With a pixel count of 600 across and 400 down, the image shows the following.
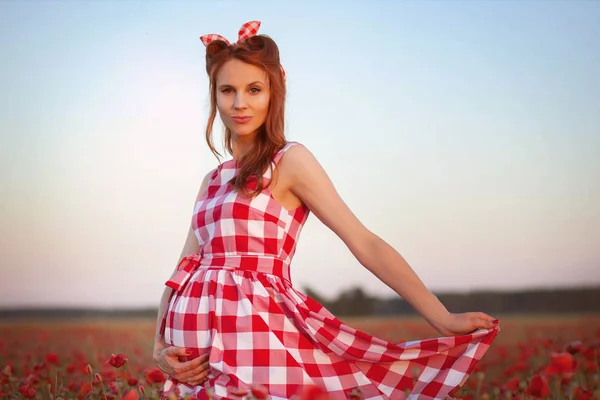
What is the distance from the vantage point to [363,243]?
2.24 metres

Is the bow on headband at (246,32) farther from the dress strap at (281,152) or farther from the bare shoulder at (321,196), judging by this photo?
the bare shoulder at (321,196)

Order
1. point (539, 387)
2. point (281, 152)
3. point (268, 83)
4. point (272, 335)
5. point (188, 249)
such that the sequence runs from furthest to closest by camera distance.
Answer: point (188, 249) → point (268, 83) → point (281, 152) → point (272, 335) → point (539, 387)

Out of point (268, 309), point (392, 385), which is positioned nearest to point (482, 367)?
point (392, 385)

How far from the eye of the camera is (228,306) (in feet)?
7.16

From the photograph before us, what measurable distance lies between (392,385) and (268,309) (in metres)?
0.45

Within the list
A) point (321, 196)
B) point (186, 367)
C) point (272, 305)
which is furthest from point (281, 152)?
point (186, 367)

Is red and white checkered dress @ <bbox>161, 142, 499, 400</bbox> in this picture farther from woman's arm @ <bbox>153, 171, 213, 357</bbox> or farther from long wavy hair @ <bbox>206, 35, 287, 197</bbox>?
woman's arm @ <bbox>153, 171, 213, 357</bbox>

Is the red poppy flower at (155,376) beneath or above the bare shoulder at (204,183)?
beneath

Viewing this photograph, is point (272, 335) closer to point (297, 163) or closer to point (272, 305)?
point (272, 305)

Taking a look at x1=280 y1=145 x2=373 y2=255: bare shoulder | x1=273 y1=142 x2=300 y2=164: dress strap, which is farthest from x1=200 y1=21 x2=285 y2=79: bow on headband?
x1=280 y1=145 x2=373 y2=255: bare shoulder

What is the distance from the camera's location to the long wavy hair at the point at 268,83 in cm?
239

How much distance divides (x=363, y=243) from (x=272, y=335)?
40cm

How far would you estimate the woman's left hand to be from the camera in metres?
2.13

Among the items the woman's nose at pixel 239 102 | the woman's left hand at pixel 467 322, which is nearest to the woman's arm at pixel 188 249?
the woman's nose at pixel 239 102
